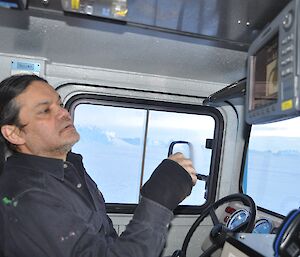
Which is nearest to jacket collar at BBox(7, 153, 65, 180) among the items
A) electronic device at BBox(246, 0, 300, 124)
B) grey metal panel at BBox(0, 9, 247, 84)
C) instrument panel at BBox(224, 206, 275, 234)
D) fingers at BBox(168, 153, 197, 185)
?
fingers at BBox(168, 153, 197, 185)

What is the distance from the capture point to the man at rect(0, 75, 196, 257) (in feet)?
4.66

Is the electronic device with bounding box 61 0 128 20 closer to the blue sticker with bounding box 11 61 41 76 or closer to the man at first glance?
the man

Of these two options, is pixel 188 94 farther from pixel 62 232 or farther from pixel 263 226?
pixel 62 232

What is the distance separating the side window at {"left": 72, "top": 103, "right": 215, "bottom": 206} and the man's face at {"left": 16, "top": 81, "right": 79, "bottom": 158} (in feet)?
3.27

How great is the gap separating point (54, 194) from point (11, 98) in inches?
24.1

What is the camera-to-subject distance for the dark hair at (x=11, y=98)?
1.75 meters

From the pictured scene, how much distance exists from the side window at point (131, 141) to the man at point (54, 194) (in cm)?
102

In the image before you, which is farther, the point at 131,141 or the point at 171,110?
the point at 131,141

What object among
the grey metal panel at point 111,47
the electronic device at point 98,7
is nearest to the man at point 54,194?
the grey metal panel at point 111,47

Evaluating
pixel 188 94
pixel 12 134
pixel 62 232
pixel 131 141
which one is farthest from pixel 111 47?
pixel 131 141

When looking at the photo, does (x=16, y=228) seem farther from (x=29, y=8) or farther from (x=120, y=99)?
(x=120, y=99)

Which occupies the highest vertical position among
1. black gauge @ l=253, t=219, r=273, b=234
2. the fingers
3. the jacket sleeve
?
the fingers

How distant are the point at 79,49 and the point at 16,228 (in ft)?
4.08

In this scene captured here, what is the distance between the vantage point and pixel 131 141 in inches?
134
